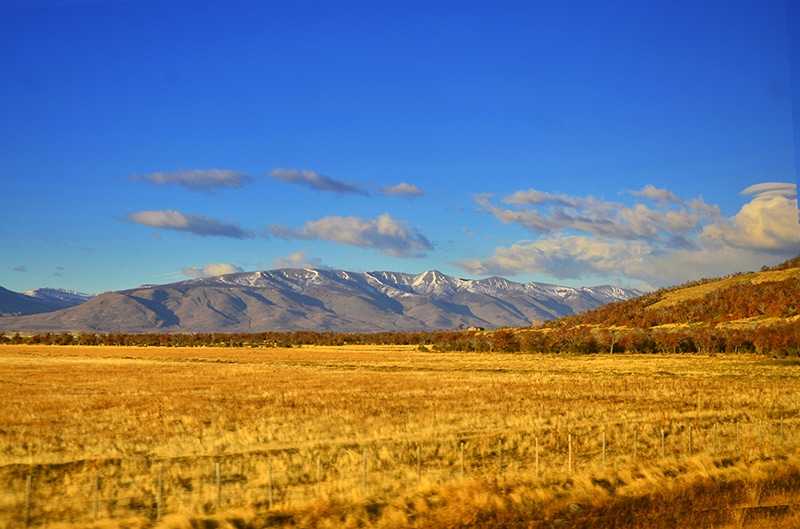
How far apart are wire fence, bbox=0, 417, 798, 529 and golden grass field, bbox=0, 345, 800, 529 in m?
0.11

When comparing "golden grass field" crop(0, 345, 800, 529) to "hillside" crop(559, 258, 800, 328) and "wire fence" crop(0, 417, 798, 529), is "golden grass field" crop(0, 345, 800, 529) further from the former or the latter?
"hillside" crop(559, 258, 800, 328)

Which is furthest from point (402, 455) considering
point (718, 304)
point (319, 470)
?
point (718, 304)

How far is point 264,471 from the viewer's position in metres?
23.2

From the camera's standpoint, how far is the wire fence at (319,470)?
1847cm

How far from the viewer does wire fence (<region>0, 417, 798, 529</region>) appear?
18469 mm

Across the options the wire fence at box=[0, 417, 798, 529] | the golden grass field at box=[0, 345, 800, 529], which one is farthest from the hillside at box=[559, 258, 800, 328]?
the wire fence at box=[0, 417, 798, 529]

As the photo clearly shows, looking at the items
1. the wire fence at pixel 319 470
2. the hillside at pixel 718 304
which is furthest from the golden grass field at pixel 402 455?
the hillside at pixel 718 304

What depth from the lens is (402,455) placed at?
25750 millimetres

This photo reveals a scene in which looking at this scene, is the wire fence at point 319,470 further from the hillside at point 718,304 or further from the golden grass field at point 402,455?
the hillside at point 718,304

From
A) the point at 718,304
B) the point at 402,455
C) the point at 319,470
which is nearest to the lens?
the point at 319,470

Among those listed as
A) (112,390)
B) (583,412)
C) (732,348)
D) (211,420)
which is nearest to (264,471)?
(211,420)

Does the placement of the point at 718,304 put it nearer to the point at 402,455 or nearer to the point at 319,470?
the point at 402,455

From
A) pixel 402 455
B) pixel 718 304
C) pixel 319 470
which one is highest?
pixel 718 304

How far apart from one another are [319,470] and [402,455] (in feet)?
21.8
